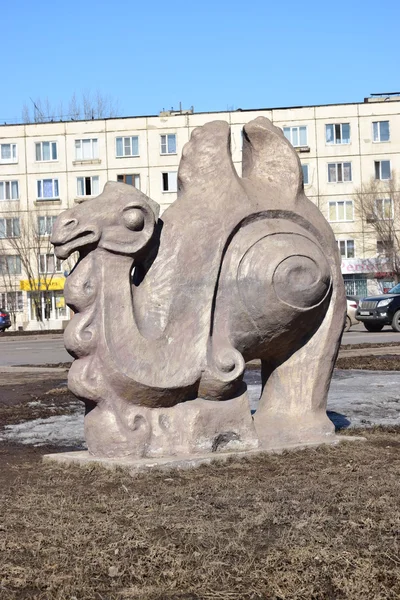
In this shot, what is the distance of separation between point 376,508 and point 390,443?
2640 mm

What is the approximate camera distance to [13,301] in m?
56.8

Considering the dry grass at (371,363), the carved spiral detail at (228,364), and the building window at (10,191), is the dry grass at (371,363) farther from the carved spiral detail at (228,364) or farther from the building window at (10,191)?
the building window at (10,191)

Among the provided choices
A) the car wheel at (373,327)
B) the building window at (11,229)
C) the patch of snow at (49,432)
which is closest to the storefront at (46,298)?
the building window at (11,229)

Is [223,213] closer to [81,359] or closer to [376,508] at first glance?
[81,359]

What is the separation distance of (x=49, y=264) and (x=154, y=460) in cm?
5172

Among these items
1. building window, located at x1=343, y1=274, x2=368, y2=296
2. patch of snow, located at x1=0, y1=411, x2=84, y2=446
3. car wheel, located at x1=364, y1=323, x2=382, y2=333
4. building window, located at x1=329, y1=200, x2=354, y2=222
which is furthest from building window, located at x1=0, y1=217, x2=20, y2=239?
patch of snow, located at x1=0, y1=411, x2=84, y2=446

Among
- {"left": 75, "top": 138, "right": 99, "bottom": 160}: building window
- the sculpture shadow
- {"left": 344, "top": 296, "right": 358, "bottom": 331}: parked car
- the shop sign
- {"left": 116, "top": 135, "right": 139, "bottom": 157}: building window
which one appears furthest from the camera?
{"left": 75, "top": 138, "right": 99, "bottom": 160}: building window

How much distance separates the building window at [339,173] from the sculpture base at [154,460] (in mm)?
48940

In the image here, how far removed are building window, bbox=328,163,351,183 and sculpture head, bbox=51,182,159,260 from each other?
161ft

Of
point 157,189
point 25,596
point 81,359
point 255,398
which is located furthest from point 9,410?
point 157,189

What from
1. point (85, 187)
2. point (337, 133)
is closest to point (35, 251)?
point (85, 187)

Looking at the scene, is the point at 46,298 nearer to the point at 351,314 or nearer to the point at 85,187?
the point at 85,187

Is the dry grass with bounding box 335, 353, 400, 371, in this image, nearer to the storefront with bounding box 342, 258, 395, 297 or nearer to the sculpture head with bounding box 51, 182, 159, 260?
the sculpture head with bounding box 51, 182, 159, 260

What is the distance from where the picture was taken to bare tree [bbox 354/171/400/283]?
52250 mm
